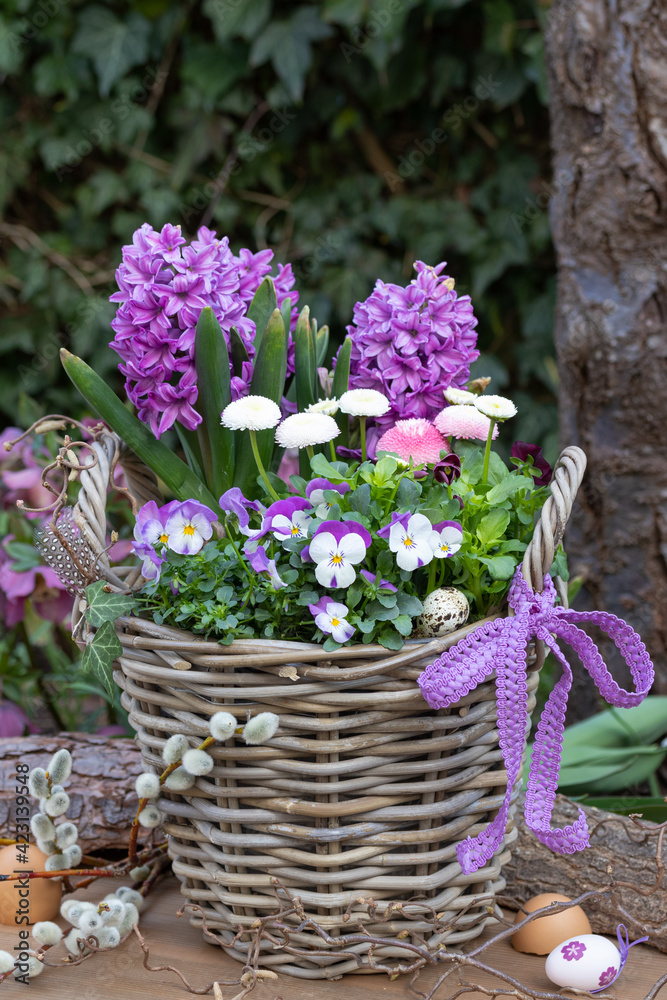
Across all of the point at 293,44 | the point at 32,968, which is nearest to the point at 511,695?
the point at 32,968

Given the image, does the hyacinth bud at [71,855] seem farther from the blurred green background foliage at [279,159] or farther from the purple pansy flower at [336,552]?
the blurred green background foliage at [279,159]

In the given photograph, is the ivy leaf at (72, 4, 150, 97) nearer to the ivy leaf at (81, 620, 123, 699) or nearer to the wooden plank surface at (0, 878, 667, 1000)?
the ivy leaf at (81, 620, 123, 699)

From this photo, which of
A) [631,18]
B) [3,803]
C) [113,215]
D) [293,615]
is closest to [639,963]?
[293,615]

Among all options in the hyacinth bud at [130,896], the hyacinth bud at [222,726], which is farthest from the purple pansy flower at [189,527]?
the hyacinth bud at [130,896]

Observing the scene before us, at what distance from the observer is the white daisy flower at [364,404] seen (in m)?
0.67

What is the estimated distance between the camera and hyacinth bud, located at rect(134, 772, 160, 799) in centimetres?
67

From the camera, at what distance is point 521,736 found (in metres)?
0.61

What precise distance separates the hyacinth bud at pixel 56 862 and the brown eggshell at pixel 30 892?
0.02 m

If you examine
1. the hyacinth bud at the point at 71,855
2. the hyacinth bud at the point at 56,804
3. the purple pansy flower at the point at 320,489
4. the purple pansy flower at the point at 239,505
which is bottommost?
the hyacinth bud at the point at 71,855

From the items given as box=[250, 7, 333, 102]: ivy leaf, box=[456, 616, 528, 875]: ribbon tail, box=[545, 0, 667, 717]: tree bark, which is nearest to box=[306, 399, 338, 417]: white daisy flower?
box=[456, 616, 528, 875]: ribbon tail

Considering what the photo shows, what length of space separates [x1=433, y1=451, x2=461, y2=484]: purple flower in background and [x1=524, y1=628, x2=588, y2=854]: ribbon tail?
152mm

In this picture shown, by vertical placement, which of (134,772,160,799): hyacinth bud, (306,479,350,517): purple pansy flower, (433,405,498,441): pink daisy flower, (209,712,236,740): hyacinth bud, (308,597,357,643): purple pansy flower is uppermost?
(433,405,498,441): pink daisy flower

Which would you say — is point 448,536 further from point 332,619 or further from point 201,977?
point 201,977

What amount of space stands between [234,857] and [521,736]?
23cm
